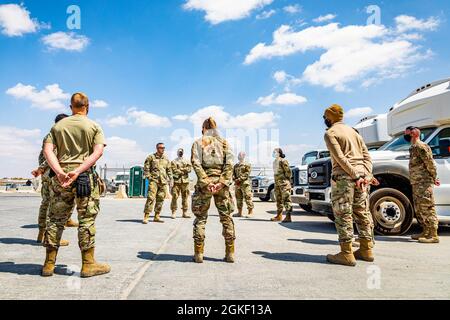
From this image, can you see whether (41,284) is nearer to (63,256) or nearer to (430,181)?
(63,256)

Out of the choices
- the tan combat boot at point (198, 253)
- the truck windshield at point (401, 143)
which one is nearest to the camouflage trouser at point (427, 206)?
the truck windshield at point (401, 143)

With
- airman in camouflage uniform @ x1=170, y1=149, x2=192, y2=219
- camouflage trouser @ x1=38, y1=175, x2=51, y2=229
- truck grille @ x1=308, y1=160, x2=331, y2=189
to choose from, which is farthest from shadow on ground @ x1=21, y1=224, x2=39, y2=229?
truck grille @ x1=308, y1=160, x2=331, y2=189

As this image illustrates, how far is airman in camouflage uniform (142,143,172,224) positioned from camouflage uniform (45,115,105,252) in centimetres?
433

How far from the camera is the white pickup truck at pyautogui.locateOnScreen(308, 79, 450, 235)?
5.94m

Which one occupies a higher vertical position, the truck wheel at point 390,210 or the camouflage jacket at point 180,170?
the camouflage jacket at point 180,170

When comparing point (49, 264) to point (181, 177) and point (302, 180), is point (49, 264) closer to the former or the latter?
point (181, 177)

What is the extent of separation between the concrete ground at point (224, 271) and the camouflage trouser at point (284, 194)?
245 cm

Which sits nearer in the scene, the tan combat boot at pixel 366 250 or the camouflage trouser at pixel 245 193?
the tan combat boot at pixel 366 250

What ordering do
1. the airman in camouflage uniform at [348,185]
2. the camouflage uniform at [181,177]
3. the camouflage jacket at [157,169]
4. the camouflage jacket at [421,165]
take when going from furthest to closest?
the camouflage uniform at [181,177] < the camouflage jacket at [157,169] < the camouflage jacket at [421,165] < the airman in camouflage uniform at [348,185]

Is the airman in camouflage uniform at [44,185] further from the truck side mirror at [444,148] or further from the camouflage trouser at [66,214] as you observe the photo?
the truck side mirror at [444,148]

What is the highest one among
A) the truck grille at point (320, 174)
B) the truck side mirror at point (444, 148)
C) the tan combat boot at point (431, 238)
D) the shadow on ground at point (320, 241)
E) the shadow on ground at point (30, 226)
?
the truck side mirror at point (444, 148)

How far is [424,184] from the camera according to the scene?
5.46m

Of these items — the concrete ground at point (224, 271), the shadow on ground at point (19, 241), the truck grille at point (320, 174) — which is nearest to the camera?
the concrete ground at point (224, 271)

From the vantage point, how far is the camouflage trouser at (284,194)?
327 inches
